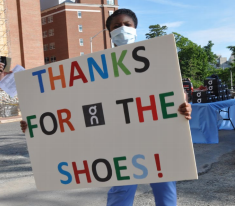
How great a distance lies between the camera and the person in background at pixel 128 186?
2.39m

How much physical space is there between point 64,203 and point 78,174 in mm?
2222

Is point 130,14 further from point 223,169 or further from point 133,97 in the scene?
point 223,169

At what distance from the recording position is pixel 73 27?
67062 mm

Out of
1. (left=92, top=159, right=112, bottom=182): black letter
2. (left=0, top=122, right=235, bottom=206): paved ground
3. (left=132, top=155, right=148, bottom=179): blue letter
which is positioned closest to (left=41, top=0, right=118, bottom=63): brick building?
(left=0, top=122, right=235, bottom=206): paved ground

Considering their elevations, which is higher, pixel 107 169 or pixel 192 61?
pixel 192 61

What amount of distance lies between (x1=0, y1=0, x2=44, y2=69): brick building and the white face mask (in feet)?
151

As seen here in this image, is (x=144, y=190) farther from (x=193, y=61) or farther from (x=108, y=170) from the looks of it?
(x=193, y=61)

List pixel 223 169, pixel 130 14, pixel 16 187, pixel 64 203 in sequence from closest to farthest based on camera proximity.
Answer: pixel 130 14, pixel 64 203, pixel 16 187, pixel 223 169

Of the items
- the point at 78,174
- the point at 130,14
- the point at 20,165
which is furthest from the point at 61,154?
the point at 20,165

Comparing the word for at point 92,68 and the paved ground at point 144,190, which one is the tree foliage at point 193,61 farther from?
the word for at point 92,68

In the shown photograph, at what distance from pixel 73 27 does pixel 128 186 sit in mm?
66887

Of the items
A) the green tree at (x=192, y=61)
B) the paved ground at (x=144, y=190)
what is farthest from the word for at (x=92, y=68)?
the green tree at (x=192, y=61)

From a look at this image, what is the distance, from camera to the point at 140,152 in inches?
91.0

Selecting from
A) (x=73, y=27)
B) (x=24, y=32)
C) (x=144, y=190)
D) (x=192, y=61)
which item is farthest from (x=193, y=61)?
(x=144, y=190)
